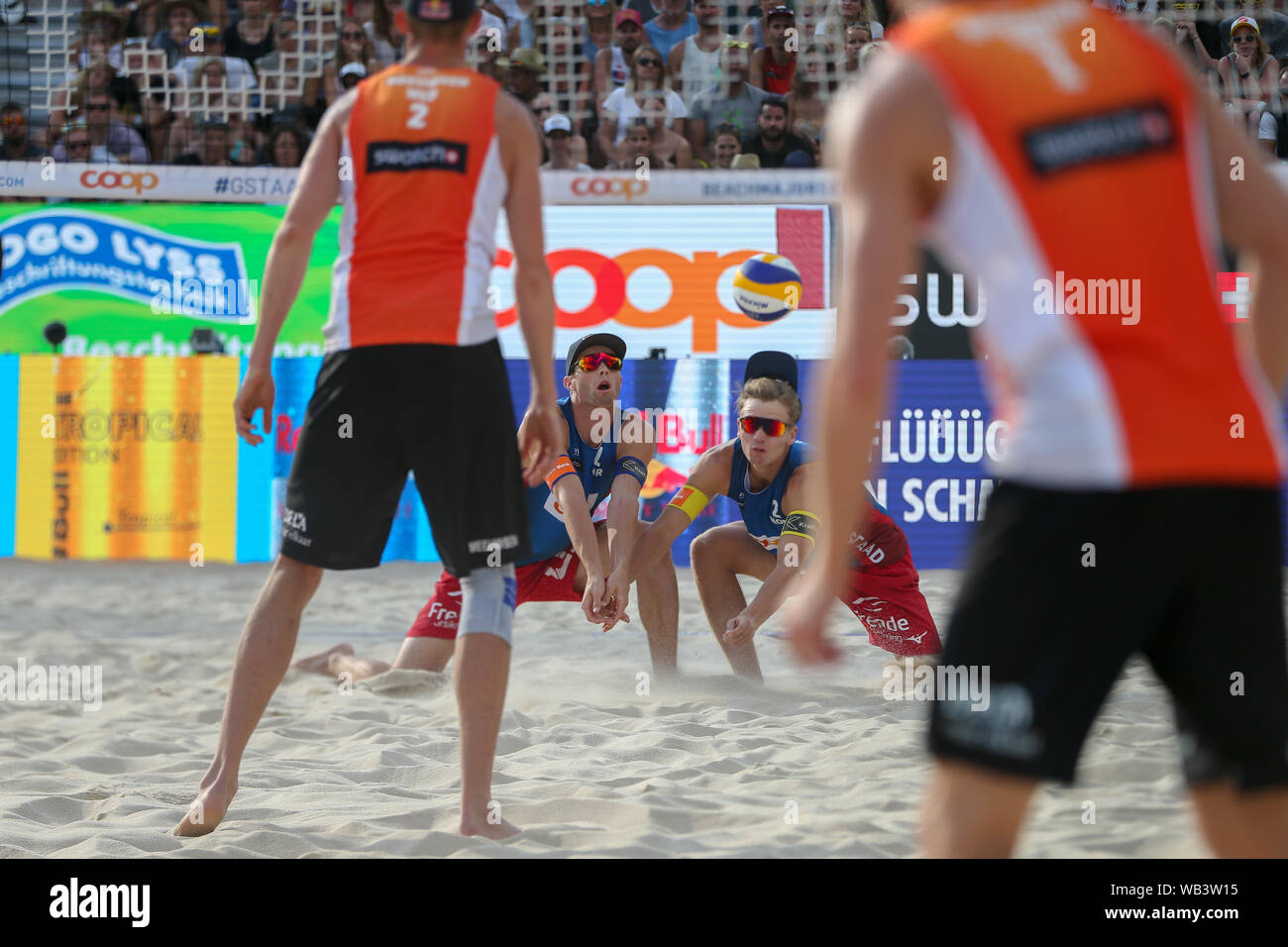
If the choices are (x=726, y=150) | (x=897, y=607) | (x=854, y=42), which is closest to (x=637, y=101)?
(x=726, y=150)

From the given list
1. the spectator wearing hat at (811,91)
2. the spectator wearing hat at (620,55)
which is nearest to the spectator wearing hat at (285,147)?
the spectator wearing hat at (620,55)

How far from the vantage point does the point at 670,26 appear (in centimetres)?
1056

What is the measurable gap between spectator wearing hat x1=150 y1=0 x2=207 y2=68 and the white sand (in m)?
5.91

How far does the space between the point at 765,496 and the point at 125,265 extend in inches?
242

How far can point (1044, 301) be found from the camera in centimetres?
145

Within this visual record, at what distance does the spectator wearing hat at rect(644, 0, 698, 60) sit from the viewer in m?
10.5

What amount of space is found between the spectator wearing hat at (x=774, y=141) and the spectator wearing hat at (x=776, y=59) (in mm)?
512

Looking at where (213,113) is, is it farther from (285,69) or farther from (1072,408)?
(1072,408)

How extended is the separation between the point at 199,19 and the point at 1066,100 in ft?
34.4

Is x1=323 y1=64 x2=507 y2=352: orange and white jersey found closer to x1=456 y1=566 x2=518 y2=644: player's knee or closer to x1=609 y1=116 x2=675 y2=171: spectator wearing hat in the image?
x1=456 y1=566 x2=518 y2=644: player's knee

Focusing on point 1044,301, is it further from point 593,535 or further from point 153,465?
point 153,465

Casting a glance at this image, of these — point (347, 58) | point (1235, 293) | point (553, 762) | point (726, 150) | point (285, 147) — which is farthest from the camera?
point (347, 58)
